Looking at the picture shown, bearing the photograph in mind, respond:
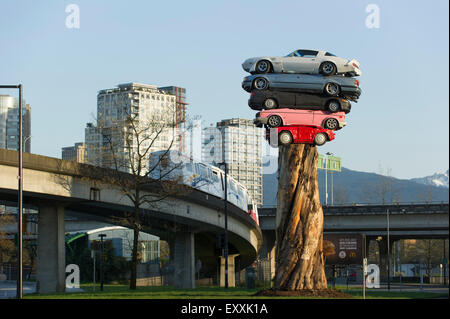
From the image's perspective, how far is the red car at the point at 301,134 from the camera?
37.3m

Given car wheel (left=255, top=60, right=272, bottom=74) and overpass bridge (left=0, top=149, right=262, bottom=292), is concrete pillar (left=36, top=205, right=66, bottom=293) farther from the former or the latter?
car wheel (left=255, top=60, right=272, bottom=74)

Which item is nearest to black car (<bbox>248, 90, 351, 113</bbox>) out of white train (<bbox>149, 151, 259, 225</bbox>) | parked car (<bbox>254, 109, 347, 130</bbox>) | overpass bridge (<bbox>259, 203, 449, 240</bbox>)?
parked car (<bbox>254, 109, 347, 130</bbox>)

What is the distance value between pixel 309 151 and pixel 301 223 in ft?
11.8

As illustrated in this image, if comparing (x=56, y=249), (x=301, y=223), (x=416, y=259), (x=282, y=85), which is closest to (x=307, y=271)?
(x=301, y=223)

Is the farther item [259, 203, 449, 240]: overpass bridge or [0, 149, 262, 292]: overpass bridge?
[259, 203, 449, 240]: overpass bridge

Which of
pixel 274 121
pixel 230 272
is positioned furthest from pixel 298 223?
pixel 230 272

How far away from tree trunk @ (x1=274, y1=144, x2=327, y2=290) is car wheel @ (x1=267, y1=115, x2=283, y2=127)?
1.76 m

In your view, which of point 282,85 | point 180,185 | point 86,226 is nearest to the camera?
point 282,85

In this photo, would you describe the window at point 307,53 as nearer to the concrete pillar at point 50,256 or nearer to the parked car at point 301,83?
the parked car at point 301,83

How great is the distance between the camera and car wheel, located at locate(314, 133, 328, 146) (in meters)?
37.7

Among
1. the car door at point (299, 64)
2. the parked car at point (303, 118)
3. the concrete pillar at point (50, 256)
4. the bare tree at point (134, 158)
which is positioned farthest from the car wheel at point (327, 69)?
the concrete pillar at point (50, 256)

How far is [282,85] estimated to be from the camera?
36.8m
